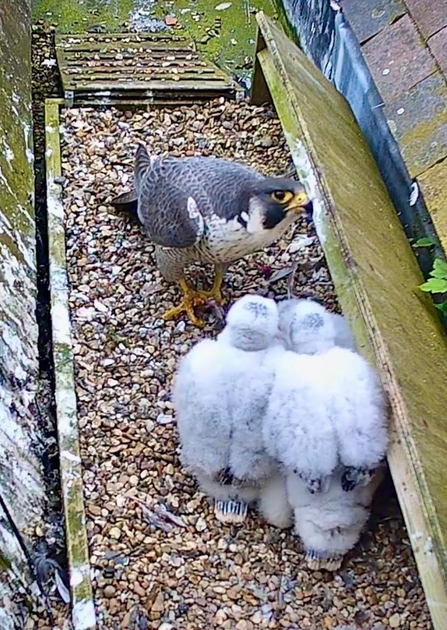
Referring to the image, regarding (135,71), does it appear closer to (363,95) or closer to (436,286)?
(363,95)

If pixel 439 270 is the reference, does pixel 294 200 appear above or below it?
above

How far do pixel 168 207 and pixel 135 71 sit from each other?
4.37 ft

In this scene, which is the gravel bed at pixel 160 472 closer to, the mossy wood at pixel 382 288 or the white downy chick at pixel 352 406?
the white downy chick at pixel 352 406

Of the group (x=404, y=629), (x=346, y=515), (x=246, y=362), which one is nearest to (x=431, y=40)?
(x=246, y=362)

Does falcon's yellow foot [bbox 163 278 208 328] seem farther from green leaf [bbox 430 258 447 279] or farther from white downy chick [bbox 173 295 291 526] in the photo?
green leaf [bbox 430 258 447 279]

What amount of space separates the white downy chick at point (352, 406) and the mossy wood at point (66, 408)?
26.6 inches

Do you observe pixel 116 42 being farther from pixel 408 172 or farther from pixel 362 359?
pixel 362 359

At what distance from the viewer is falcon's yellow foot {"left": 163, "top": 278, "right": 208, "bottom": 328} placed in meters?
2.99

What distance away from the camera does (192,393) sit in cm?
233

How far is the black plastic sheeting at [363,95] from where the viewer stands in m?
2.71

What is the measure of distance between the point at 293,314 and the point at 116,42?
2.16m

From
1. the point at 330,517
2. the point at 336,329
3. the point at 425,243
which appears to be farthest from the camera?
the point at 425,243

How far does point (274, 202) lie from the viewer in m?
2.66

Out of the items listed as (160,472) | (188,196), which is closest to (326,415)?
(160,472)
